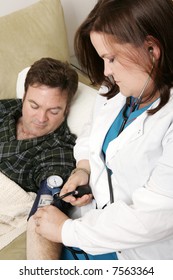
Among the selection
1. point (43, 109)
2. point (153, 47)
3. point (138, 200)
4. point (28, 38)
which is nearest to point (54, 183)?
point (43, 109)

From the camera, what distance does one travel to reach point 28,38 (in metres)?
1.79

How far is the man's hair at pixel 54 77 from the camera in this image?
152 cm

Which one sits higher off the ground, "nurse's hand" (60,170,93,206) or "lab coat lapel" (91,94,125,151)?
"lab coat lapel" (91,94,125,151)

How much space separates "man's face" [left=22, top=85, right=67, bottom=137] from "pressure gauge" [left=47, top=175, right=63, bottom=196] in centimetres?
Result: 29

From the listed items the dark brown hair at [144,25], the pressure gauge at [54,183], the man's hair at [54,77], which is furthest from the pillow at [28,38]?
the dark brown hair at [144,25]

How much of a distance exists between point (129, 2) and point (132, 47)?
0.36ft

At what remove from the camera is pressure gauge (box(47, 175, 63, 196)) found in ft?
4.31

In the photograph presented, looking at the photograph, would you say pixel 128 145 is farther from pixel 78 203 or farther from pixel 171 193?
pixel 78 203

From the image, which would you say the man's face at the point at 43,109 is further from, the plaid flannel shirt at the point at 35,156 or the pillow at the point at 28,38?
the pillow at the point at 28,38

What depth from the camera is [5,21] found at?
175 centimetres

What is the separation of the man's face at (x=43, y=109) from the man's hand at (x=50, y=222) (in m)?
0.49

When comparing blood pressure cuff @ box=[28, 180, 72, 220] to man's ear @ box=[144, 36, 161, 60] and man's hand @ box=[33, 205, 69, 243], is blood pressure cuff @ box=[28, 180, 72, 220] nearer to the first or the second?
man's hand @ box=[33, 205, 69, 243]

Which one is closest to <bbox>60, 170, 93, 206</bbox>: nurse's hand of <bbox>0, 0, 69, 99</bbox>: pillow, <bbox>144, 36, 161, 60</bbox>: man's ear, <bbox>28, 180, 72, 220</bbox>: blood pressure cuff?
<bbox>28, 180, 72, 220</bbox>: blood pressure cuff

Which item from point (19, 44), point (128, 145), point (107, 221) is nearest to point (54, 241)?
point (107, 221)
